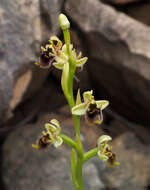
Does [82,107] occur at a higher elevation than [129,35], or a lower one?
higher

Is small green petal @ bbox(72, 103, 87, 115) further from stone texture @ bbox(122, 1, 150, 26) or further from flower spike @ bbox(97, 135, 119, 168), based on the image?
stone texture @ bbox(122, 1, 150, 26)

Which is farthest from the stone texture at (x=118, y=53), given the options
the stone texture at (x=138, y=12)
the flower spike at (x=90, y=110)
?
the flower spike at (x=90, y=110)

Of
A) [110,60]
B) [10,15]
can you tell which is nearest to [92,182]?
[110,60]

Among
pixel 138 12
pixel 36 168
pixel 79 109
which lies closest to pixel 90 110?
pixel 79 109

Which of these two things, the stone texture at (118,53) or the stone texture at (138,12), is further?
the stone texture at (138,12)

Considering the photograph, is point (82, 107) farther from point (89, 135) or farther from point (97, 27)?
point (89, 135)

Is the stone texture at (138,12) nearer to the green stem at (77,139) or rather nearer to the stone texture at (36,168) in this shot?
the stone texture at (36,168)
